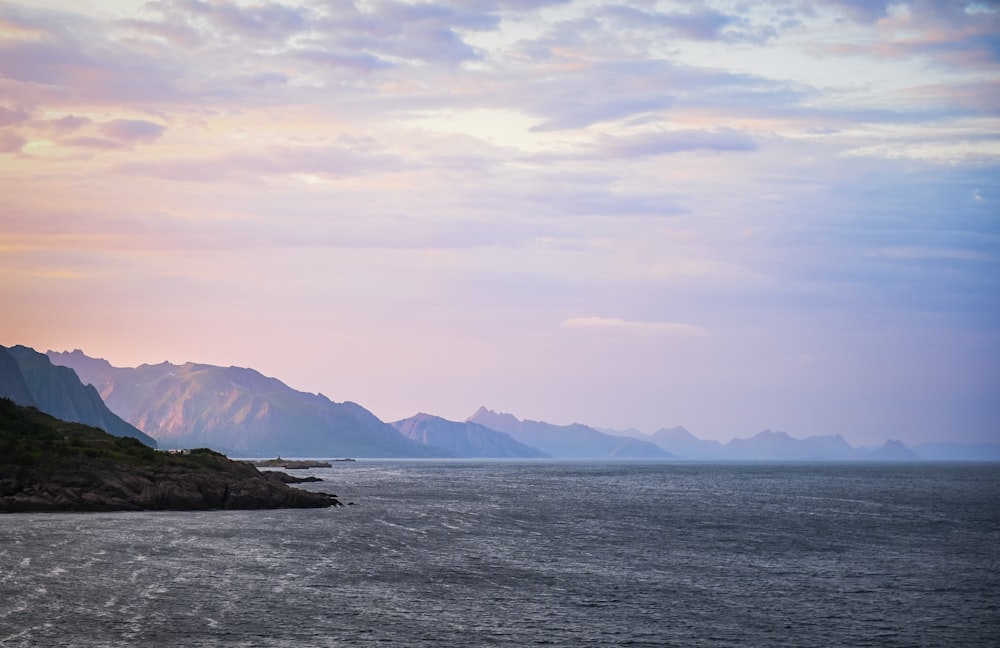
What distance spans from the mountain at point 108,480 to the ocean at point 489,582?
784 centimetres

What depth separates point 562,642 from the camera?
5909 cm

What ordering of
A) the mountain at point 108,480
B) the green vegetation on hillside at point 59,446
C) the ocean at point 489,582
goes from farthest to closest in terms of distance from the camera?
the green vegetation on hillside at point 59,446 < the mountain at point 108,480 < the ocean at point 489,582

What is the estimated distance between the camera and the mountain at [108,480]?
143m

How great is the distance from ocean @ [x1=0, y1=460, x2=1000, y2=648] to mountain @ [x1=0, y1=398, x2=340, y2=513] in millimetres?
7836

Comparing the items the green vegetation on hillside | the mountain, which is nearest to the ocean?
the mountain

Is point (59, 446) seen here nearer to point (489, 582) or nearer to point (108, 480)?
point (108, 480)

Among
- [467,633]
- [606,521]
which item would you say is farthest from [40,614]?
[606,521]

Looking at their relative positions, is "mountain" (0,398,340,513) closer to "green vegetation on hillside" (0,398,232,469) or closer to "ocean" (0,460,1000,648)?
"green vegetation on hillside" (0,398,232,469)

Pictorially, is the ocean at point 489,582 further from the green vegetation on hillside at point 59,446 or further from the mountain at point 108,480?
the green vegetation on hillside at point 59,446

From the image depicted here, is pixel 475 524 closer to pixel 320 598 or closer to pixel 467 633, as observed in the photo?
pixel 320 598

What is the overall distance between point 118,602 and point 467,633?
2672cm

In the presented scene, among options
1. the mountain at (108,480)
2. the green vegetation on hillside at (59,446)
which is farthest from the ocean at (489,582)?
the green vegetation on hillside at (59,446)

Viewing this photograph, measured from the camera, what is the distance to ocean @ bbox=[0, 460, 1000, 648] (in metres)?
61.3

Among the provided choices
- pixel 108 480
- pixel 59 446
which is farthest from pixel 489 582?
pixel 59 446
